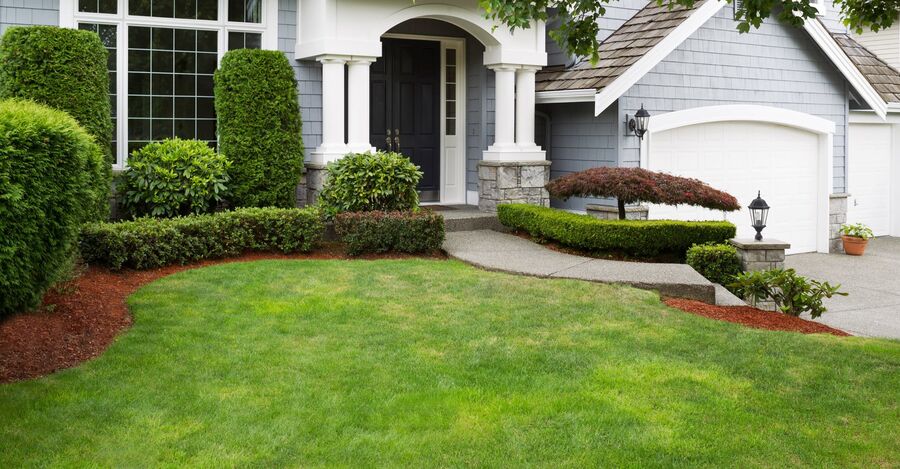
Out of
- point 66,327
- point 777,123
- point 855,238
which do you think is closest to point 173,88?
point 66,327

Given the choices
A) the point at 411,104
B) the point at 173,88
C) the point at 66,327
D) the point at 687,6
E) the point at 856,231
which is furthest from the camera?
the point at 856,231

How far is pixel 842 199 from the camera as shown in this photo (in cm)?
1688

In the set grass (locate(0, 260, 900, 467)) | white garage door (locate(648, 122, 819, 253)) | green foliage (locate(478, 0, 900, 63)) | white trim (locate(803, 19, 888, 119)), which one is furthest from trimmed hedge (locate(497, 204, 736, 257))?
white trim (locate(803, 19, 888, 119))

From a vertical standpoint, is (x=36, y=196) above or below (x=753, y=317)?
above

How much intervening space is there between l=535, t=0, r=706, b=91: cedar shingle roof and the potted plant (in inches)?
201

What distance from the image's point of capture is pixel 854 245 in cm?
1627

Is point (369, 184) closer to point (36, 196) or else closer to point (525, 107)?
point (525, 107)

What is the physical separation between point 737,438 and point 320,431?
231 centimetres

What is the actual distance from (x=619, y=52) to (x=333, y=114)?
14.3ft

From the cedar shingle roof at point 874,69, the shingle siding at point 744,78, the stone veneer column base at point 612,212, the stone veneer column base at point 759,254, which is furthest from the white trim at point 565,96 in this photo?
the cedar shingle roof at point 874,69

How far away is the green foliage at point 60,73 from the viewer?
34.4ft

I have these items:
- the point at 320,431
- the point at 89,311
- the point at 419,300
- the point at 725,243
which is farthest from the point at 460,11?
the point at 320,431

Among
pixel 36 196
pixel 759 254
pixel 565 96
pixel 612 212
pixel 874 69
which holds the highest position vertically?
pixel 874 69

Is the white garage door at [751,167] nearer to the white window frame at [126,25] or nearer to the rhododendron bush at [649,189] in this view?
the rhododendron bush at [649,189]
